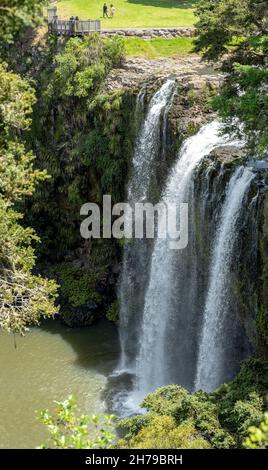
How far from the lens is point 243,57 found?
23859 millimetres

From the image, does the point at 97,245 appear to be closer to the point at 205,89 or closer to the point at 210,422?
the point at 205,89

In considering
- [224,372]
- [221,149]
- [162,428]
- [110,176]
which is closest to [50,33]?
[110,176]

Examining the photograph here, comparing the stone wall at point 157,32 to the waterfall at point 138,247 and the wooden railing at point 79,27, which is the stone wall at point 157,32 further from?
the waterfall at point 138,247

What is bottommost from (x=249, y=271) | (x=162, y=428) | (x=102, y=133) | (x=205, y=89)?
(x=162, y=428)

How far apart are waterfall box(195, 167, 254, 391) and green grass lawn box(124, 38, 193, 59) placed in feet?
47.9

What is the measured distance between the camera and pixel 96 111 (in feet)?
95.6

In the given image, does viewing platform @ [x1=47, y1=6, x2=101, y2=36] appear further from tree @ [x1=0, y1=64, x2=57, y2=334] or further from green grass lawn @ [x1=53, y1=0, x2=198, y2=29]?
tree @ [x1=0, y1=64, x2=57, y2=334]

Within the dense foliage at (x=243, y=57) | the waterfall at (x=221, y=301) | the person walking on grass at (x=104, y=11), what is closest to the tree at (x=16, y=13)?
the dense foliage at (x=243, y=57)

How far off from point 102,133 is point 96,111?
128 cm

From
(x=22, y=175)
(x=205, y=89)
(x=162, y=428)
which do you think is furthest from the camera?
(x=205, y=89)

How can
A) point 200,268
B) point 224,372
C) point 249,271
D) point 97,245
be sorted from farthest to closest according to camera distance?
point 97,245, point 200,268, point 224,372, point 249,271

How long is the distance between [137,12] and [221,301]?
2633 centimetres

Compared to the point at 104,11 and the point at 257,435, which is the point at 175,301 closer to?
the point at 257,435

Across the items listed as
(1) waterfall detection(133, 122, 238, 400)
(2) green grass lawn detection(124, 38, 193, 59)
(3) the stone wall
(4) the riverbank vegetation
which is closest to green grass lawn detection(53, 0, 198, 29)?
(4) the riverbank vegetation
